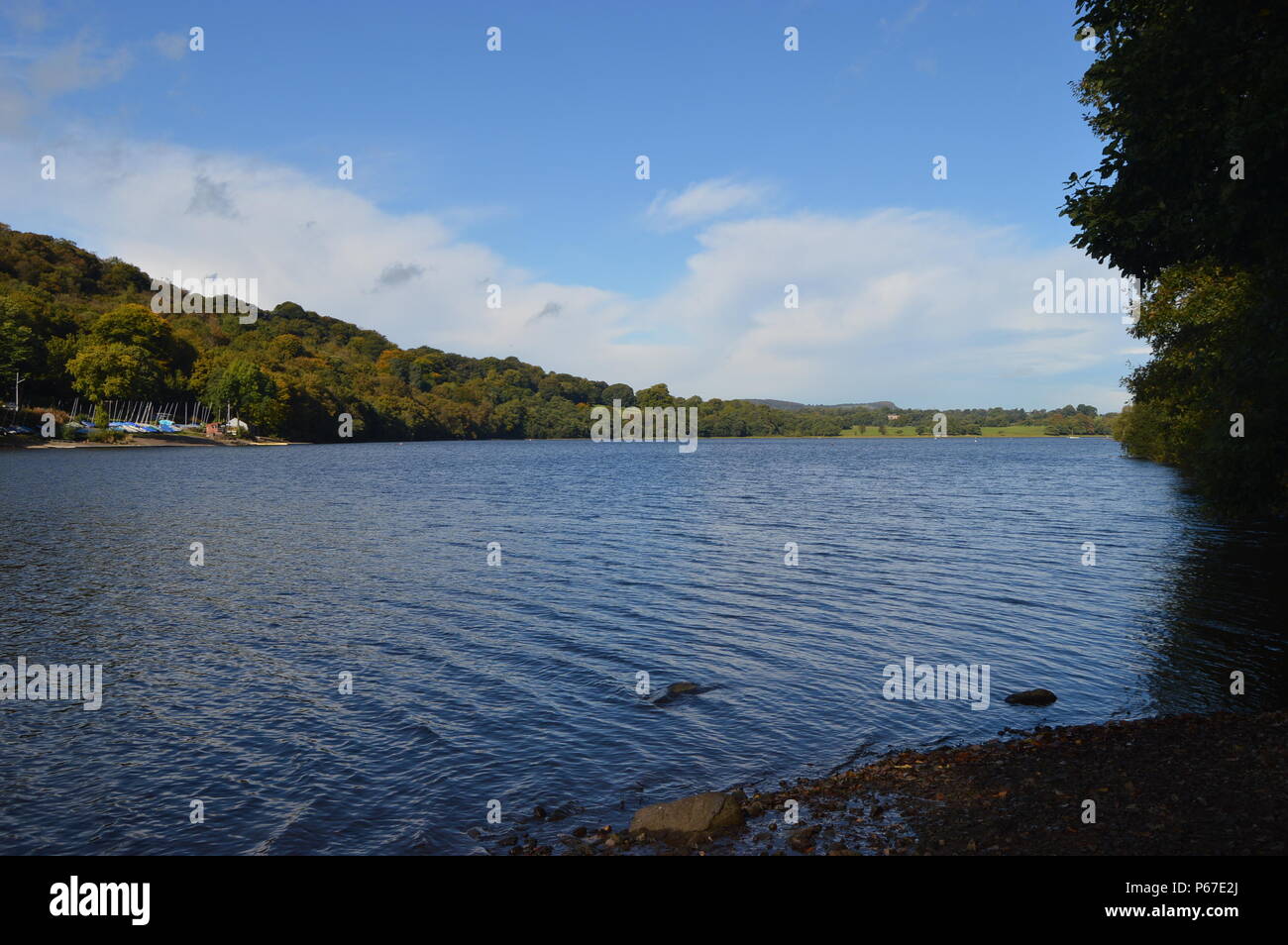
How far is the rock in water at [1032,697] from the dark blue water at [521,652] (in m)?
0.47

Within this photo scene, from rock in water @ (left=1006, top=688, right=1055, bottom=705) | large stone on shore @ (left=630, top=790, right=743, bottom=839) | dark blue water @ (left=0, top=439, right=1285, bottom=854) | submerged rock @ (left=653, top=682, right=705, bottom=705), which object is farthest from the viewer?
submerged rock @ (left=653, top=682, right=705, bottom=705)

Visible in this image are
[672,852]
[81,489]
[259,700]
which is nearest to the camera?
[672,852]

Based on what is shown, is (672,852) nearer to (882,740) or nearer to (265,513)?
(882,740)

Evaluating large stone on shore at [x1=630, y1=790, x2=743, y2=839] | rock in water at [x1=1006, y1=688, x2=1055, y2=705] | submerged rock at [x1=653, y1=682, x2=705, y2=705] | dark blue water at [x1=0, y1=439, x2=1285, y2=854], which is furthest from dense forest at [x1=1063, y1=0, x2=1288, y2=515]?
large stone on shore at [x1=630, y1=790, x2=743, y2=839]

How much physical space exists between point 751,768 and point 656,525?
40.8m

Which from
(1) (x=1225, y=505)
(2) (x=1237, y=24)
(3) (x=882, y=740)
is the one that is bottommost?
(3) (x=882, y=740)

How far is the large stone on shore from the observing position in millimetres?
12930

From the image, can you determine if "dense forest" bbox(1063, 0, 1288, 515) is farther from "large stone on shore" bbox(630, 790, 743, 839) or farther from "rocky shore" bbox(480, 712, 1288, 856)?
"large stone on shore" bbox(630, 790, 743, 839)

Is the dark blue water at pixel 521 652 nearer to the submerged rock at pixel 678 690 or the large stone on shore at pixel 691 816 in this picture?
the submerged rock at pixel 678 690

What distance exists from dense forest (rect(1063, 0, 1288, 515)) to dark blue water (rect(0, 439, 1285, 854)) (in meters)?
6.77

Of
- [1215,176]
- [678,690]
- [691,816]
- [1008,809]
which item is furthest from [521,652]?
[1215,176]

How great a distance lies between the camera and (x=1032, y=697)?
20172 millimetres
